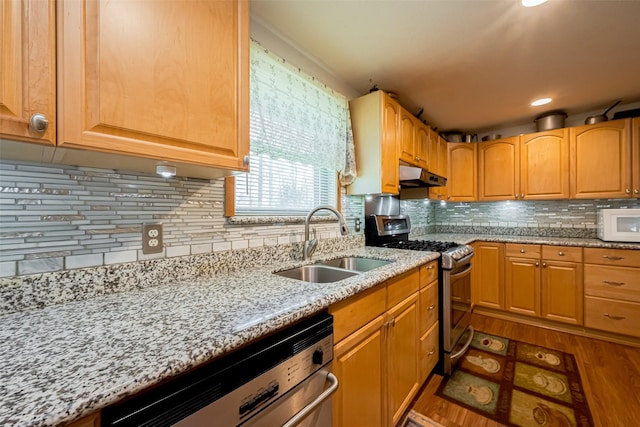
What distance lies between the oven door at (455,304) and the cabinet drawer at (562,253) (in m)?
1.07

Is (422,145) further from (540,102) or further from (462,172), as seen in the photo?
(540,102)

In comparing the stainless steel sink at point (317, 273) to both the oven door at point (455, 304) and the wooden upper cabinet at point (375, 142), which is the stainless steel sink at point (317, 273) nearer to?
the wooden upper cabinet at point (375, 142)

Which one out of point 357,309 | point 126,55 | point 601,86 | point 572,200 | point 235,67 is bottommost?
point 357,309

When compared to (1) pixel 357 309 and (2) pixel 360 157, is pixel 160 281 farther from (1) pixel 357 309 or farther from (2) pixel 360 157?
(2) pixel 360 157

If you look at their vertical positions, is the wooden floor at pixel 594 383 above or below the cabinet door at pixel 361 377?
below

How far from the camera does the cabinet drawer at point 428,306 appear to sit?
1.68 m

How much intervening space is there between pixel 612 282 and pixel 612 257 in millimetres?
222

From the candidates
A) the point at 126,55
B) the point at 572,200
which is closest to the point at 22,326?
the point at 126,55

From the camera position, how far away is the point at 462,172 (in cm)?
330

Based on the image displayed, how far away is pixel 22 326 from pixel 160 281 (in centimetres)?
40

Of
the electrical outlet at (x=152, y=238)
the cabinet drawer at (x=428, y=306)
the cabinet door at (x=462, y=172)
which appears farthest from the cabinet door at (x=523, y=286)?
the electrical outlet at (x=152, y=238)

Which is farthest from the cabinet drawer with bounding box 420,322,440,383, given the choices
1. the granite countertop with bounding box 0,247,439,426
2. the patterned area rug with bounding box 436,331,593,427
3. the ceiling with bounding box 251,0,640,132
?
the ceiling with bounding box 251,0,640,132

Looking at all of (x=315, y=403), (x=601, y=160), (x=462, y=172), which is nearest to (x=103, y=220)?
(x=315, y=403)

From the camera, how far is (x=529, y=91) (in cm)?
230
